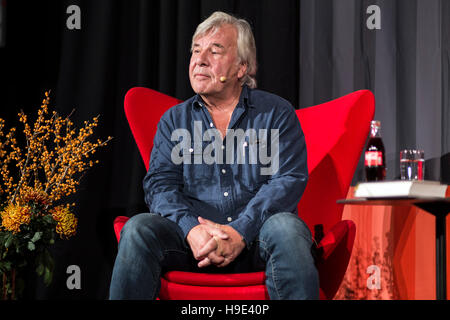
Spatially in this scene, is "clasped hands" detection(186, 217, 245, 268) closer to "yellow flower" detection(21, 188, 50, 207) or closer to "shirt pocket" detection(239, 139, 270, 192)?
"shirt pocket" detection(239, 139, 270, 192)

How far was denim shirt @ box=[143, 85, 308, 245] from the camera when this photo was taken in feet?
6.14

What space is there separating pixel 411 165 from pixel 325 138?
0.35m

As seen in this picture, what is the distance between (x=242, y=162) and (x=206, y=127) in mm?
206

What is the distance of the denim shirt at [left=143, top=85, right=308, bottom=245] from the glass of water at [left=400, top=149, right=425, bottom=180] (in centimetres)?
42

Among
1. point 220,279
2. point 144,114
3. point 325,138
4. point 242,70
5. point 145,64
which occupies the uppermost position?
point 145,64

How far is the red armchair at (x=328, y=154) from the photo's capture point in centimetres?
184

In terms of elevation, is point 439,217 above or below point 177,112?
below

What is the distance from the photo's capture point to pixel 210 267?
171 centimetres

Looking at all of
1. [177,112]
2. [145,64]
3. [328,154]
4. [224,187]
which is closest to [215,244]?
[224,187]

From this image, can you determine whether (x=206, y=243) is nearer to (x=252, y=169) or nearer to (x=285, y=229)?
(x=285, y=229)

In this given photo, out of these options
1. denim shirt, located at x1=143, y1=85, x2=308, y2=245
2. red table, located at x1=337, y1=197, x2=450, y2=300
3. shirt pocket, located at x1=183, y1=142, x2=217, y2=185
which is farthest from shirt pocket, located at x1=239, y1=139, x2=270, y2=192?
red table, located at x1=337, y1=197, x2=450, y2=300

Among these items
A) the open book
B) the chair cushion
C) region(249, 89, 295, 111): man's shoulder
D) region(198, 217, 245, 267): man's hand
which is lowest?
the chair cushion

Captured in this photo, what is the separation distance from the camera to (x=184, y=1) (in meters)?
2.65
